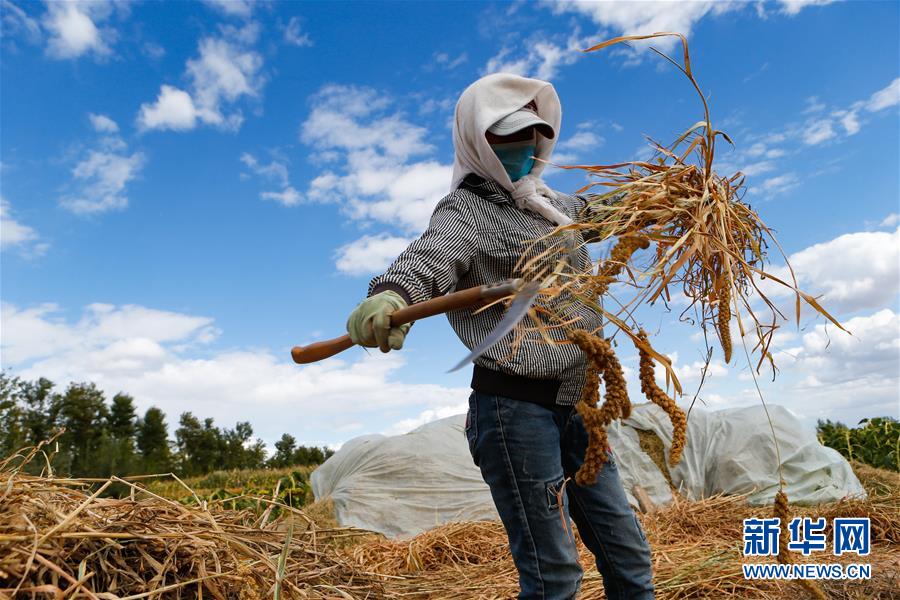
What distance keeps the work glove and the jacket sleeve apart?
0.08 meters

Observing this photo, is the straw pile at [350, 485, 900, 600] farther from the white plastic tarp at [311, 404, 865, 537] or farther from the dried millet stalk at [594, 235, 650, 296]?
the dried millet stalk at [594, 235, 650, 296]

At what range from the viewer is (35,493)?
1.60 m

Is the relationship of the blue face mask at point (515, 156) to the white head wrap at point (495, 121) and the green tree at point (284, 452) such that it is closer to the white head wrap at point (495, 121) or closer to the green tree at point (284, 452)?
the white head wrap at point (495, 121)

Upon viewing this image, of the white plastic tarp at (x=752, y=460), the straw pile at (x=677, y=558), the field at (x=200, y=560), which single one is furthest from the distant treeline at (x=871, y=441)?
the field at (x=200, y=560)

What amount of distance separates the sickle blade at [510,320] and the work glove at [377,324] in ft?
0.78

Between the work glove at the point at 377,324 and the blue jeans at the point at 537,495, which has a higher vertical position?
the work glove at the point at 377,324

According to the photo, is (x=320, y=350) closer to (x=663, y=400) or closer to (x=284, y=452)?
(x=663, y=400)

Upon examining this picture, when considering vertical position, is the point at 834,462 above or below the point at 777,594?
above

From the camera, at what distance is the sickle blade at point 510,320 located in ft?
4.15

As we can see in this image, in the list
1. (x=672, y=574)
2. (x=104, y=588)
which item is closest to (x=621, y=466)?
(x=672, y=574)

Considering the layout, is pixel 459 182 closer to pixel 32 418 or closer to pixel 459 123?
pixel 459 123

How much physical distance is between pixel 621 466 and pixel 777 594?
8.75 ft

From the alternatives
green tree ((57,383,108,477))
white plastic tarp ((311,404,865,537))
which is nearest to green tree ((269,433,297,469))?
green tree ((57,383,108,477))

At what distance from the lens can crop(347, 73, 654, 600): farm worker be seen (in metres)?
1.73
